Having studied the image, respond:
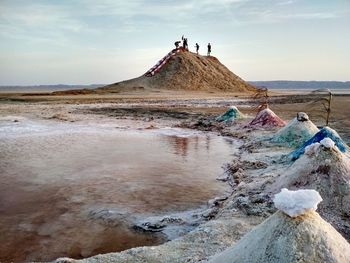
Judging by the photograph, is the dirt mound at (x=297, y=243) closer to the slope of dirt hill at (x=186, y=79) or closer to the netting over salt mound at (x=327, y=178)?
the netting over salt mound at (x=327, y=178)

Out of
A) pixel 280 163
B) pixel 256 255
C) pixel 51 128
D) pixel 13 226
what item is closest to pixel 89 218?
pixel 13 226

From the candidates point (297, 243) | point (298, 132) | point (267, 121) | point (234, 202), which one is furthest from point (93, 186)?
point (267, 121)

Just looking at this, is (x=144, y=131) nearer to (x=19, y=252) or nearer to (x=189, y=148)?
(x=189, y=148)

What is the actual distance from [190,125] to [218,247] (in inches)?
516

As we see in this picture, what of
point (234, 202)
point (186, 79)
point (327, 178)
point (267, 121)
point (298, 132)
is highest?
point (186, 79)

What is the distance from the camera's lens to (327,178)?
5395mm

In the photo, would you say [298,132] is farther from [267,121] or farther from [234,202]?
[234,202]

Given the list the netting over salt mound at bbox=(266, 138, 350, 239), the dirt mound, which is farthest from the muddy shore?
the dirt mound

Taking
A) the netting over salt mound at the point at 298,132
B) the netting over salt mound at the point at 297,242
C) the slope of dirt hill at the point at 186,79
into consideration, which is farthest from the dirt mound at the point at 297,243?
the slope of dirt hill at the point at 186,79

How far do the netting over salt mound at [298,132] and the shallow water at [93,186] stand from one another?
151 cm

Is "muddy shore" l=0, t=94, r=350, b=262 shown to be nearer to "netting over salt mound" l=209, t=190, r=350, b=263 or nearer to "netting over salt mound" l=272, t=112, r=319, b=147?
"netting over salt mound" l=272, t=112, r=319, b=147

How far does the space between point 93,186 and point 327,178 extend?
4206 mm

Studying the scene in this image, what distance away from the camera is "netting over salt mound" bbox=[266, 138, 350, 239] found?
5039 millimetres

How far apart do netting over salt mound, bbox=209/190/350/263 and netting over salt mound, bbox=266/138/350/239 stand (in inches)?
85.5
